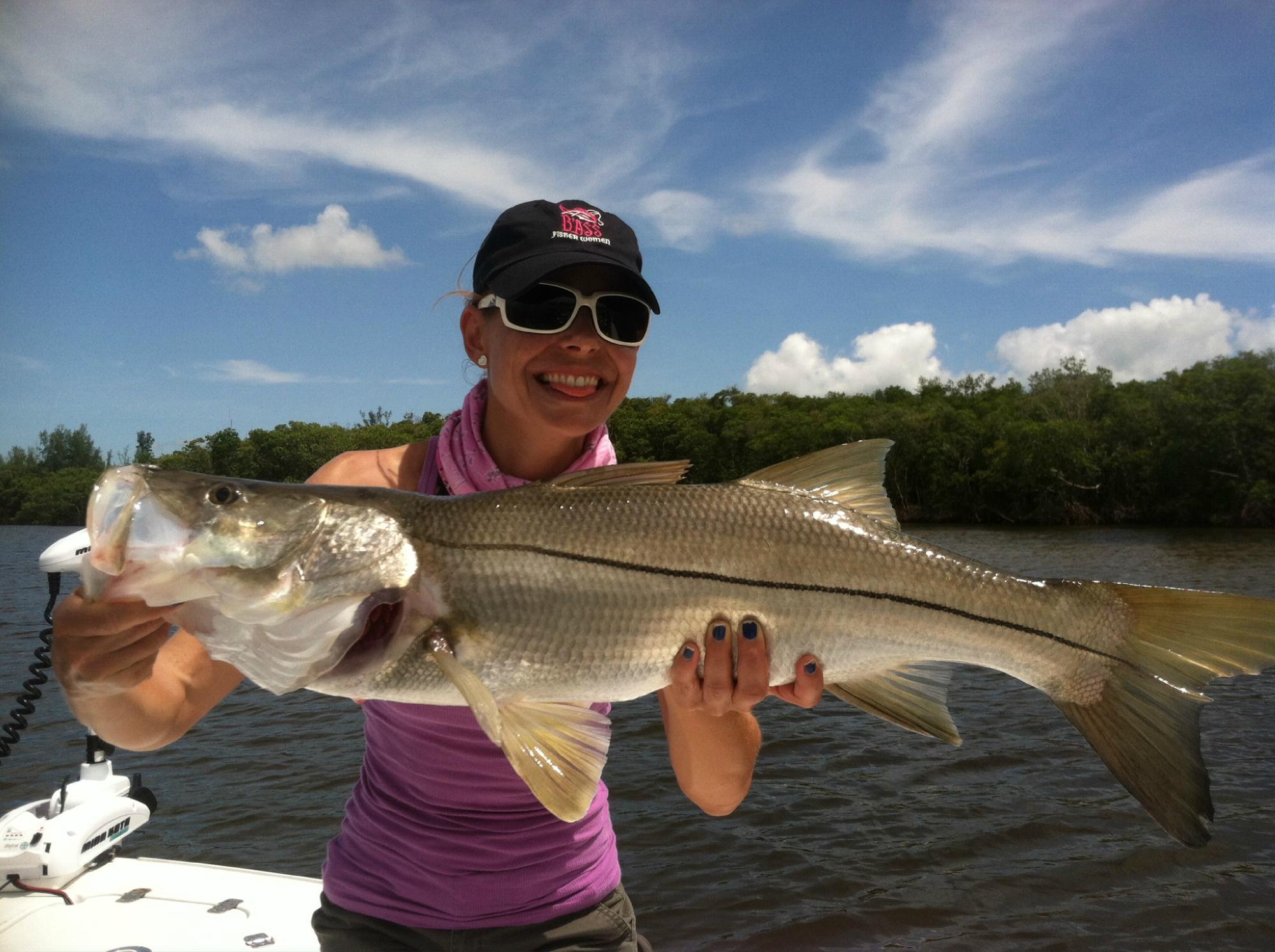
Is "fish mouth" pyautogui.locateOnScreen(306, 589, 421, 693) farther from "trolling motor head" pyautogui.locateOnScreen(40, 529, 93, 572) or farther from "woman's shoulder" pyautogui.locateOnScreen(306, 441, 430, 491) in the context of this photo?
"trolling motor head" pyautogui.locateOnScreen(40, 529, 93, 572)

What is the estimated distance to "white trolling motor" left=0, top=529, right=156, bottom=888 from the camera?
4.23 m

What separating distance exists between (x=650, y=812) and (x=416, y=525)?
8.70 m

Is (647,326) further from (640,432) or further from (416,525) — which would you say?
(640,432)

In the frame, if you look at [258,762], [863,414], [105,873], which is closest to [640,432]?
[863,414]

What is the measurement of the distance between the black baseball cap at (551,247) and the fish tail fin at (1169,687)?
171 cm

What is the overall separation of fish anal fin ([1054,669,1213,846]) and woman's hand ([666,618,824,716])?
812mm

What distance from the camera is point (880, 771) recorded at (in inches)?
455

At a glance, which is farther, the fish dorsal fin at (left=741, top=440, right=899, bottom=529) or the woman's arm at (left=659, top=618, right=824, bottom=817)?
the fish dorsal fin at (left=741, top=440, right=899, bottom=529)

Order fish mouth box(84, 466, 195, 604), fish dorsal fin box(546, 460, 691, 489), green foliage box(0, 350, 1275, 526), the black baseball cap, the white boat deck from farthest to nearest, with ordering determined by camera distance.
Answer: green foliage box(0, 350, 1275, 526) < the white boat deck < the black baseball cap < fish dorsal fin box(546, 460, 691, 489) < fish mouth box(84, 466, 195, 604)

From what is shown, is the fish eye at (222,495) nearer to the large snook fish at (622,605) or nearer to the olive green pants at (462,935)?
the large snook fish at (622,605)

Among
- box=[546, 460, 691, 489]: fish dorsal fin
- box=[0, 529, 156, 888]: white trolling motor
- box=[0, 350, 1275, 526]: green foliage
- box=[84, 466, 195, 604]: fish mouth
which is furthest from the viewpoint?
box=[0, 350, 1275, 526]: green foliage

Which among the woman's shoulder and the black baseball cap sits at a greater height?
the black baseball cap

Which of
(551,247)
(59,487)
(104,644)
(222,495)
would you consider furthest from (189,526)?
(59,487)

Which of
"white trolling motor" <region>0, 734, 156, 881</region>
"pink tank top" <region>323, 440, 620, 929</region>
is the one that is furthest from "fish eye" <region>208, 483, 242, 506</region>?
"white trolling motor" <region>0, 734, 156, 881</region>
